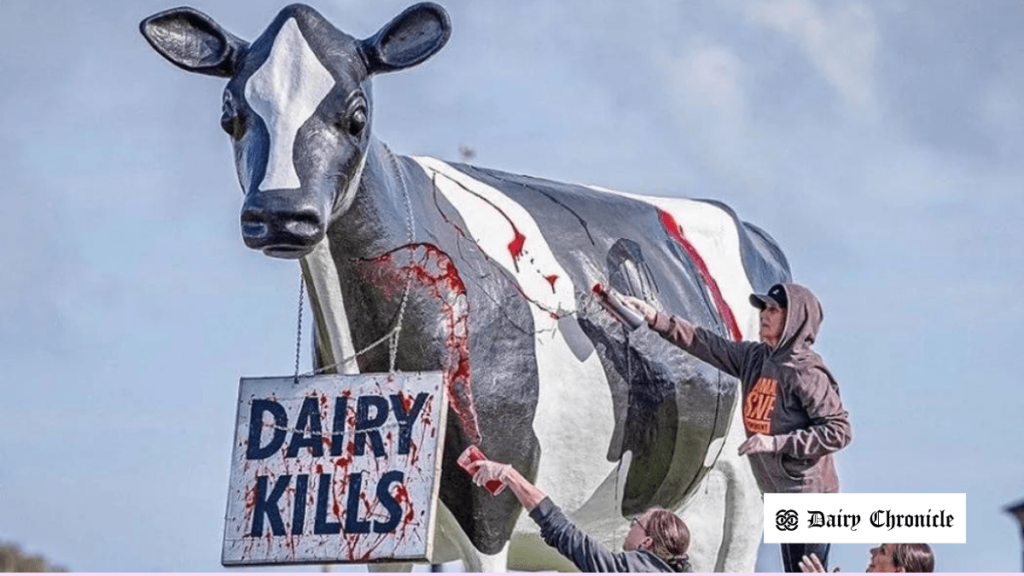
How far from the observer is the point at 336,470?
30.2 ft

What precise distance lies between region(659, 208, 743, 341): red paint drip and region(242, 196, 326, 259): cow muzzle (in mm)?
2956

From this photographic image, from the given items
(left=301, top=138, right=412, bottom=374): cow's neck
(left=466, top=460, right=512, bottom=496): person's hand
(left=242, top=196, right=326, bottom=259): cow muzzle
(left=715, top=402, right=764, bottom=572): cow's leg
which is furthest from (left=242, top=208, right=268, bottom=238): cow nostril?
(left=715, top=402, right=764, bottom=572): cow's leg

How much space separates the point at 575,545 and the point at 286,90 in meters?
2.72

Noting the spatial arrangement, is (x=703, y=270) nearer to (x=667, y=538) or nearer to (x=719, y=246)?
(x=719, y=246)

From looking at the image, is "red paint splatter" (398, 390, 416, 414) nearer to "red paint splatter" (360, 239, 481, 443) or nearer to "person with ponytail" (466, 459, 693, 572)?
"red paint splatter" (360, 239, 481, 443)

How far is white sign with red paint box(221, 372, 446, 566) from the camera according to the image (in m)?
9.05

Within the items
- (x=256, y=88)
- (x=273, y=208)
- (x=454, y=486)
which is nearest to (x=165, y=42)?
(x=256, y=88)

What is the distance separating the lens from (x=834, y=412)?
8.27 meters

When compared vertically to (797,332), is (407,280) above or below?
above

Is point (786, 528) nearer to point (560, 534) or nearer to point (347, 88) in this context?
point (560, 534)

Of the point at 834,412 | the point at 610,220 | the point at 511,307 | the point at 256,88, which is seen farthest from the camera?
the point at 610,220

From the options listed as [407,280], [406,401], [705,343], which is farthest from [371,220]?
[705,343]

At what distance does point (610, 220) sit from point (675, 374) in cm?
87

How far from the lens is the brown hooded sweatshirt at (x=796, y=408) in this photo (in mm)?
8180
